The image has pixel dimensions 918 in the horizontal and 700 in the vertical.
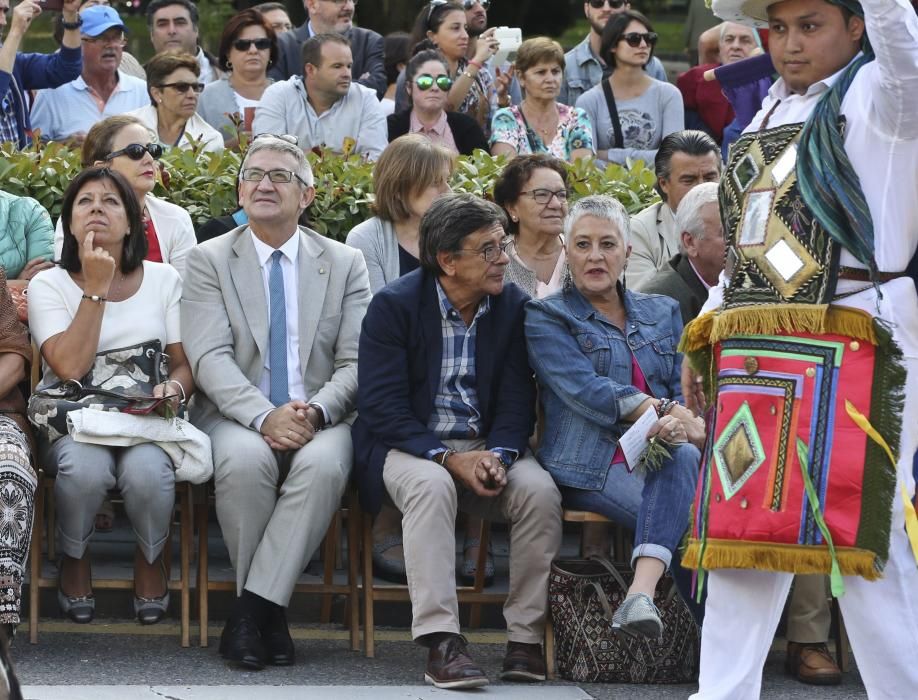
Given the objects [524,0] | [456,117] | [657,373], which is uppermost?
[524,0]

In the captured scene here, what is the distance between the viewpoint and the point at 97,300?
257 inches

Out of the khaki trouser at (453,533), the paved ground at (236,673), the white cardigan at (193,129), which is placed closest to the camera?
the paved ground at (236,673)

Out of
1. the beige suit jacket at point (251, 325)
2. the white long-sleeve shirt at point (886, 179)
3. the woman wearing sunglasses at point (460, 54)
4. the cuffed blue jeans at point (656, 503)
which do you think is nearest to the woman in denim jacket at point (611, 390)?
the cuffed blue jeans at point (656, 503)

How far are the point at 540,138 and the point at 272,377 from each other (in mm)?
3785

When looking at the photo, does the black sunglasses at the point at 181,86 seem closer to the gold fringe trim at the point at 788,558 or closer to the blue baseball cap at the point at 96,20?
the blue baseball cap at the point at 96,20

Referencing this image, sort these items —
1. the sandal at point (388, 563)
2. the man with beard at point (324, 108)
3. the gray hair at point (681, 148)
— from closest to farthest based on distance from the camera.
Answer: the sandal at point (388, 563), the gray hair at point (681, 148), the man with beard at point (324, 108)

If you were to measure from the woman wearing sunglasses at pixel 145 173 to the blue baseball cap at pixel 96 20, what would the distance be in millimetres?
2649

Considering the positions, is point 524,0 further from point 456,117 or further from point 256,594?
point 256,594

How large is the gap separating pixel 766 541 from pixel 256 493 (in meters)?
2.59

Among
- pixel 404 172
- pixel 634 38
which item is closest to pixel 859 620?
pixel 404 172

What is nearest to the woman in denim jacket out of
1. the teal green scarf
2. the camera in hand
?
the teal green scarf

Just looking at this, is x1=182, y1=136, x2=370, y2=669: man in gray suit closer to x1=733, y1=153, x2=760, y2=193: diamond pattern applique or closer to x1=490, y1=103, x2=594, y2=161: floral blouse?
x1=733, y1=153, x2=760, y2=193: diamond pattern applique

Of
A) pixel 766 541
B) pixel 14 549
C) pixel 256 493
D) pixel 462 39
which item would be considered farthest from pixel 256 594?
pixel 462 39

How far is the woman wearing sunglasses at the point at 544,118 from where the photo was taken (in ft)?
32.9
